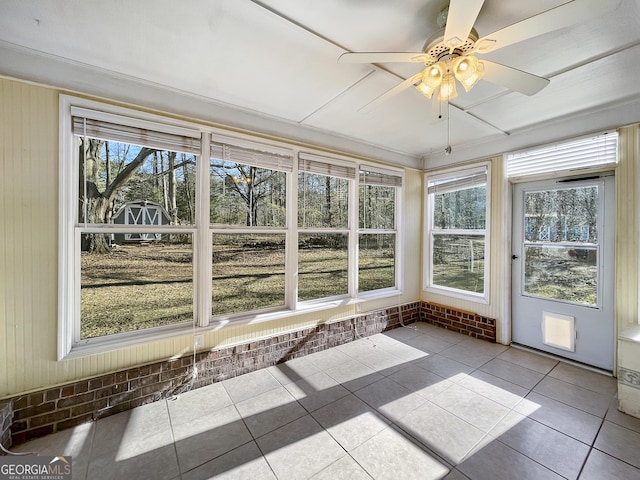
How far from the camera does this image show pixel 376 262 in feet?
12.8

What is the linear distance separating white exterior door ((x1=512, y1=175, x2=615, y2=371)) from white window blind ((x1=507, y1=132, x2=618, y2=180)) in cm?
19

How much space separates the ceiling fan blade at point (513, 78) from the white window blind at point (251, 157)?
6.32 ft

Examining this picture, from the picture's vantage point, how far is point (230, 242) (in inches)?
111

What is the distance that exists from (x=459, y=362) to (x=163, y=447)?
9.15 ft

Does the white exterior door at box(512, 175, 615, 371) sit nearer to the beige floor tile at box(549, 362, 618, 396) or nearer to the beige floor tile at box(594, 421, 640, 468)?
the beige floor tile at box(549, 362, 618, 396)

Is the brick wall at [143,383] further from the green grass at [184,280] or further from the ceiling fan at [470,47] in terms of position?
the ceiling fan at [470,47]

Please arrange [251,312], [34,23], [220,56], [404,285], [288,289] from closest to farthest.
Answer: [34,23], [220,56], [251,312], [288,289], [404,285]

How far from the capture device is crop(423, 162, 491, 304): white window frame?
11.3 feet

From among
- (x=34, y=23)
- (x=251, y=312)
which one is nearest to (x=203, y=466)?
(x=251, y=312)

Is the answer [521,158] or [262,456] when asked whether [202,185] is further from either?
[521,158]

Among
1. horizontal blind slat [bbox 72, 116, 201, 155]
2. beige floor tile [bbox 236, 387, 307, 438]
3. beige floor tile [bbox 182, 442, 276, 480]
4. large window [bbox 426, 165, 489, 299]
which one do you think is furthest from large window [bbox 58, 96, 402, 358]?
beige floor tile [bbox 182, 442, 276, 480]

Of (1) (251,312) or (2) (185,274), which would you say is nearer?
(2) (185,274)

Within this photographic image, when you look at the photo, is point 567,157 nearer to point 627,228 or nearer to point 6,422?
point 627,228

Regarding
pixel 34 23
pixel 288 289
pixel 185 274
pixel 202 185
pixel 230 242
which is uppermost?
pixel 34 23
